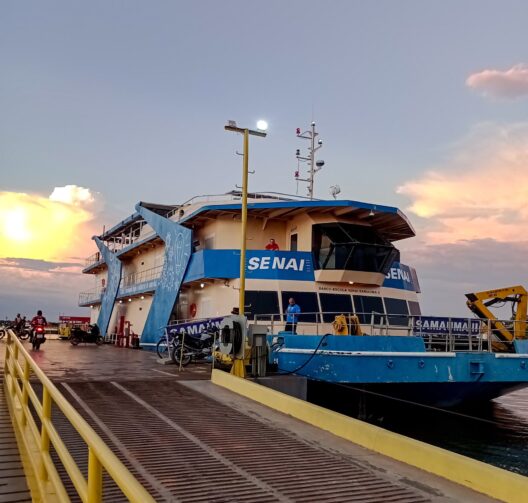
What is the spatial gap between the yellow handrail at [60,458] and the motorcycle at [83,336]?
63.3 feet

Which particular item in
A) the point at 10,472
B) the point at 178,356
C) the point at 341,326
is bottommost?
the point at 10,472

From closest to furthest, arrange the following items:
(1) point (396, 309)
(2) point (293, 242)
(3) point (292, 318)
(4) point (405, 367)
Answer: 1. (4) point (405, 367)
2. (3) point (292, 318)
3. (1) point (396, 309)
4. (2) point (293, 242)

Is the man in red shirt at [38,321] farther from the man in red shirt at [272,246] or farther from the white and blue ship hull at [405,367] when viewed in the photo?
the white and blue ship hull at [405,367]

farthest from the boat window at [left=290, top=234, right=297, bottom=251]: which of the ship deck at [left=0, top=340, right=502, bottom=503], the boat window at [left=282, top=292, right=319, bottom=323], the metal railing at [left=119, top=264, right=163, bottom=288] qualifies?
the ship deck at [left=0, top=340, right=502, bottom=503]

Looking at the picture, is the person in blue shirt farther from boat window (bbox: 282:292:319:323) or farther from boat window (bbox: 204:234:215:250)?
boat window (bbox: 204:234:215:250)

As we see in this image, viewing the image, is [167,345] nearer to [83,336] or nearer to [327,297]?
[327,297]

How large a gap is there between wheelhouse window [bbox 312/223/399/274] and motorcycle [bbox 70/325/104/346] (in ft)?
48.2

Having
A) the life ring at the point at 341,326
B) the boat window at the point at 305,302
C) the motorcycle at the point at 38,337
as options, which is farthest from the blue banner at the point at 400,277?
the motorcycle at the point at 38,337

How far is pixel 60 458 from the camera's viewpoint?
3.60 m

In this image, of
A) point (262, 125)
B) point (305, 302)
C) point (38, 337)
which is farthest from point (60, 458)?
point (38, 337)

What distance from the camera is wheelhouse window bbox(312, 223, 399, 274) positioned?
53.6 feet

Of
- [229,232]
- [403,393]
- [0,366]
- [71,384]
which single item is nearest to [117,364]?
[0,366]

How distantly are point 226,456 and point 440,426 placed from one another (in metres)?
9.29

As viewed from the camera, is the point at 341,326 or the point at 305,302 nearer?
the point at 341,326
